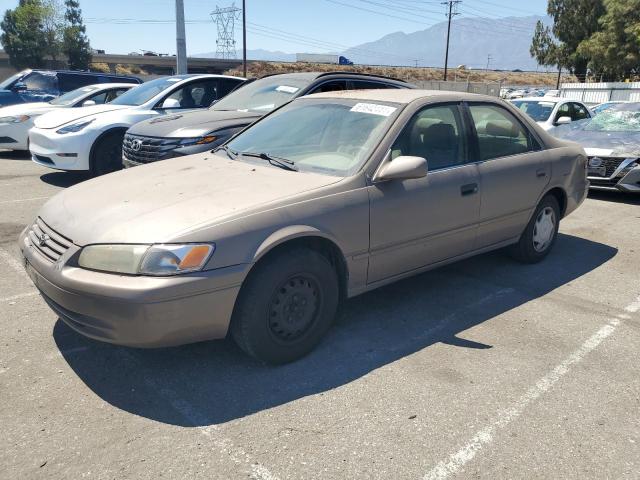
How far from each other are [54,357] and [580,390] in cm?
306

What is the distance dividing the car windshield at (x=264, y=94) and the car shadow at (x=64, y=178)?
2711 millimetres

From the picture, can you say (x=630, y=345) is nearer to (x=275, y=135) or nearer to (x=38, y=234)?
(x=275, y=135)

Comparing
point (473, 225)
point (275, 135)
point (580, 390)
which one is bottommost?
point (580, 390)

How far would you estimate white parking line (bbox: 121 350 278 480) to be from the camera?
2.38 meters

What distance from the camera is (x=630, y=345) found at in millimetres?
3662

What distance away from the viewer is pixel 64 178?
8.94m

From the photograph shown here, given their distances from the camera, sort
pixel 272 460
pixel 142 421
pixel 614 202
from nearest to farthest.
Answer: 1. pixel 272 460
2. pixel 142 421
3. pixel 614 202

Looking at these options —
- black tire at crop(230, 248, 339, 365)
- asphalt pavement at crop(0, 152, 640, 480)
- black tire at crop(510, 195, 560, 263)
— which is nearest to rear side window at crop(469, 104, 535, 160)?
black tire at crop(510, 195, 560, 263)

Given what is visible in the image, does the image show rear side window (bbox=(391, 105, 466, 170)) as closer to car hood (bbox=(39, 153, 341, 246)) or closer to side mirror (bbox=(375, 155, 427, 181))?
side mirror (bbox=(375, 155, 427, 181))

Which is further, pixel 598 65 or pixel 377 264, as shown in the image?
pixel 598 65

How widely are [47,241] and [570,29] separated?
162 feet

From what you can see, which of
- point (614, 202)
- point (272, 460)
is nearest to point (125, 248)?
point (272, 460)

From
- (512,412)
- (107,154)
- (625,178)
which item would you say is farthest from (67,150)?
A: (625,178)

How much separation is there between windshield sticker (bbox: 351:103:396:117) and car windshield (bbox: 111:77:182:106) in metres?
5.45
